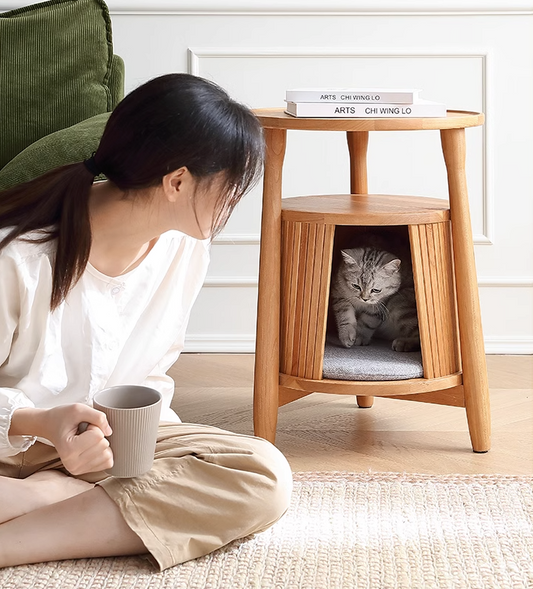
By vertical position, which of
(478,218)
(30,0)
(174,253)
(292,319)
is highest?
(30,0)

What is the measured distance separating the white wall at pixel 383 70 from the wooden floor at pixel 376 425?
1.10 feet

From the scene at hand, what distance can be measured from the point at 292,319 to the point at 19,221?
2.01 feet

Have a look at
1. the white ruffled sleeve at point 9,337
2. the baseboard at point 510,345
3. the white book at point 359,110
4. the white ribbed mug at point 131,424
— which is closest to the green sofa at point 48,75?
the white book at point 359,110

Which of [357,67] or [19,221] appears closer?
[19,221]

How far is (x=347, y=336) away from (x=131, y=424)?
2.52 ft

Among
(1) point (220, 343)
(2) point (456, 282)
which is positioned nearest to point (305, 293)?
(2) point (456, 282)

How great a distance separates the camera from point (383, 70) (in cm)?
223

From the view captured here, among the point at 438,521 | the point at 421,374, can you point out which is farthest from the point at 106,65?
the point at 438,521

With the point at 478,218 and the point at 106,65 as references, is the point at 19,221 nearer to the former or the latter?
the point at 106,65

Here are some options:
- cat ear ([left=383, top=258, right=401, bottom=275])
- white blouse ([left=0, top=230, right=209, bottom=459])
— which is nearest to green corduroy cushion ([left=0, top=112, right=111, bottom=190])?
white blouse ([left=0, top=230, right=209, bottom=459])

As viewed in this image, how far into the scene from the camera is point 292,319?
63.4 inches

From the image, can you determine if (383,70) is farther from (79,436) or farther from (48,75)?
(79,436)

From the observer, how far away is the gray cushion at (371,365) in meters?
1.59

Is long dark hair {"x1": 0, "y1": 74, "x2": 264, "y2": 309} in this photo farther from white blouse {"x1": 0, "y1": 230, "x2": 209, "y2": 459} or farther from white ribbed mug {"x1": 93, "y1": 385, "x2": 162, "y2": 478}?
white ribbed mug {"x1": 93, "y1": 385, "x2": 162, "y2": 478}
